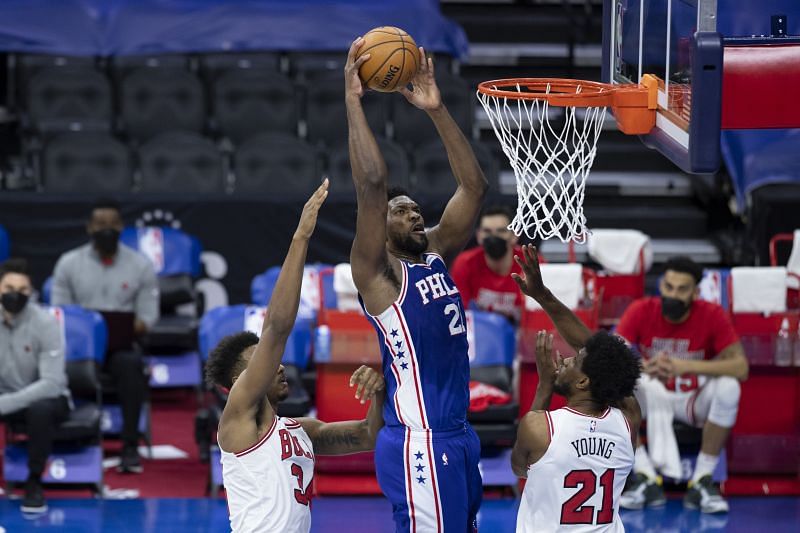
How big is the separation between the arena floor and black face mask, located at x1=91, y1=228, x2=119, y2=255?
82.4 inches

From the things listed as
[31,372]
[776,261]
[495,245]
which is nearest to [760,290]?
[495,245]

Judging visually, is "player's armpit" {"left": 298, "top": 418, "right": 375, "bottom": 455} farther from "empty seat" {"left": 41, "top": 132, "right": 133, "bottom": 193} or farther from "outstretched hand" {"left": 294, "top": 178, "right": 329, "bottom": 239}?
"empty seat" {"left": 41, "top": 132, "right": 133, "bottom": 193}

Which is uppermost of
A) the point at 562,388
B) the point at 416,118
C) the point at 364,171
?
the point at 416,118

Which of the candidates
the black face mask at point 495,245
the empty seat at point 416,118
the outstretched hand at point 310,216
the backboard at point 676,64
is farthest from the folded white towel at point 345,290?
the outstretched hand at point 310,216

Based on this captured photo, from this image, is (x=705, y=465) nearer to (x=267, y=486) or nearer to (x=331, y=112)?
(x=267, y=486)

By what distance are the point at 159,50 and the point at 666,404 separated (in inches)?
274

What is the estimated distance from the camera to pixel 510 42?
1464cm

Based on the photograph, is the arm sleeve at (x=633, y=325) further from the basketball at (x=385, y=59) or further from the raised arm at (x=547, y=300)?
the basketball at (x=385, y=59)

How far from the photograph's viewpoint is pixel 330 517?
8.29m

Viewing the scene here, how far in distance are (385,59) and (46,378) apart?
4.13 meters

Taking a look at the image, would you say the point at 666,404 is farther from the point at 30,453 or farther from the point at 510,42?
the point at 510,42

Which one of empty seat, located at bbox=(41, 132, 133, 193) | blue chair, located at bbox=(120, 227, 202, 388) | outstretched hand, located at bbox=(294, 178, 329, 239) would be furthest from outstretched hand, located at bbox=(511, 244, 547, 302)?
empty seat, located at bbox=(41, 132, 133, 193)

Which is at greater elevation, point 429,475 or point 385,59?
point 385,59

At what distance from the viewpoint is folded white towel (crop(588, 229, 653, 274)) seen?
1020 centimetres
